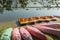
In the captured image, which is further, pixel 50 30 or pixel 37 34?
pixel 50 30

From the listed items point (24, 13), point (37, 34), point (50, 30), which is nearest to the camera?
point (37, 34)

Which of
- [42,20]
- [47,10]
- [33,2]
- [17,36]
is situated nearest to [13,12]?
[33,2]

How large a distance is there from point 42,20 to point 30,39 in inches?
145

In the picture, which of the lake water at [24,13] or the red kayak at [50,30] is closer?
the red kayak at [50,30]

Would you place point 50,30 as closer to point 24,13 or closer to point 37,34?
point 37,34

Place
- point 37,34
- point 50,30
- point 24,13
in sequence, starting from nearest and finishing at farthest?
point 37,34 → point 50,30 → point 24,13

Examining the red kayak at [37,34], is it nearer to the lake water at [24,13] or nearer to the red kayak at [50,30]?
the red kayak at [50,30]

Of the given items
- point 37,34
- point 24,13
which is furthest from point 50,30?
point 24,13

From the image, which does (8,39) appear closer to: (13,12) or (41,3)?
(13,12)

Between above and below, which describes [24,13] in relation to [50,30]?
below

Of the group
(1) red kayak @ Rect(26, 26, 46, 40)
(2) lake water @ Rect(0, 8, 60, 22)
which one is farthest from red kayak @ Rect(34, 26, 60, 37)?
(2) lake water @ Rect(0, 8, 60, 22)

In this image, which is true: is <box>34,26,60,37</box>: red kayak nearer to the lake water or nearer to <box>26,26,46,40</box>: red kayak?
<box>26,26,46,40</box>: red kayak

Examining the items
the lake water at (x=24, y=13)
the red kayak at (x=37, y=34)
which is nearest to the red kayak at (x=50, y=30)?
the red kayak at (x=37, y=34)

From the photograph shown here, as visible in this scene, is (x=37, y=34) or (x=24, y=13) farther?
(x=24, y=13)
